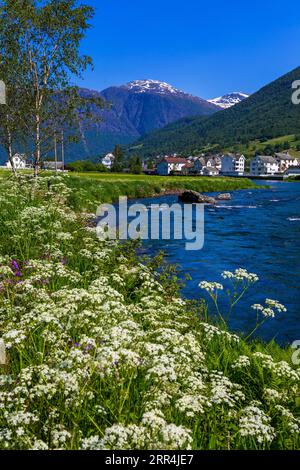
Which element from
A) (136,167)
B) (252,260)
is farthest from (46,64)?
(136,167)

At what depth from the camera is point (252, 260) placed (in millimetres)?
21719

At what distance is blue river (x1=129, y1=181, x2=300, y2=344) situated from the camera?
13.1 m

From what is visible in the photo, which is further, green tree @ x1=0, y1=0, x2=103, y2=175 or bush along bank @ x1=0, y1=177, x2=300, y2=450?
green tree @ x1=0, y1=0, x2=103, y2=175

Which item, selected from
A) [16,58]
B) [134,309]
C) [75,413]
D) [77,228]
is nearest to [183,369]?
[75,413]

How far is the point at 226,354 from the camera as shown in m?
7.90

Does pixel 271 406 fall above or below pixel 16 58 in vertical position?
below

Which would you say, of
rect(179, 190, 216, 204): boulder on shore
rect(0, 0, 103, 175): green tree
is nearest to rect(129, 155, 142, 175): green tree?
rect(179, 190, 216, 204): boulder on shore

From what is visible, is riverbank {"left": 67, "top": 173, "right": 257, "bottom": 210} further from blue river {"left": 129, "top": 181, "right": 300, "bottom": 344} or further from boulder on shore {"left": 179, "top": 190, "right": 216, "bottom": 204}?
blue river {"left": 129, "top": 181, "right": 300, "bottom": 344}

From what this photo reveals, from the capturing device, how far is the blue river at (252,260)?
13085mm

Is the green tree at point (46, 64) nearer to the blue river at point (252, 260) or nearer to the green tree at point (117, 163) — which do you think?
the blue river at point (252, 260)

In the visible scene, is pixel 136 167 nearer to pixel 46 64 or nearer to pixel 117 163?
pixel 117 163

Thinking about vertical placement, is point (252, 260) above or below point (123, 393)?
below

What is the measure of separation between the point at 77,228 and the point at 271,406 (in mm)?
12054
